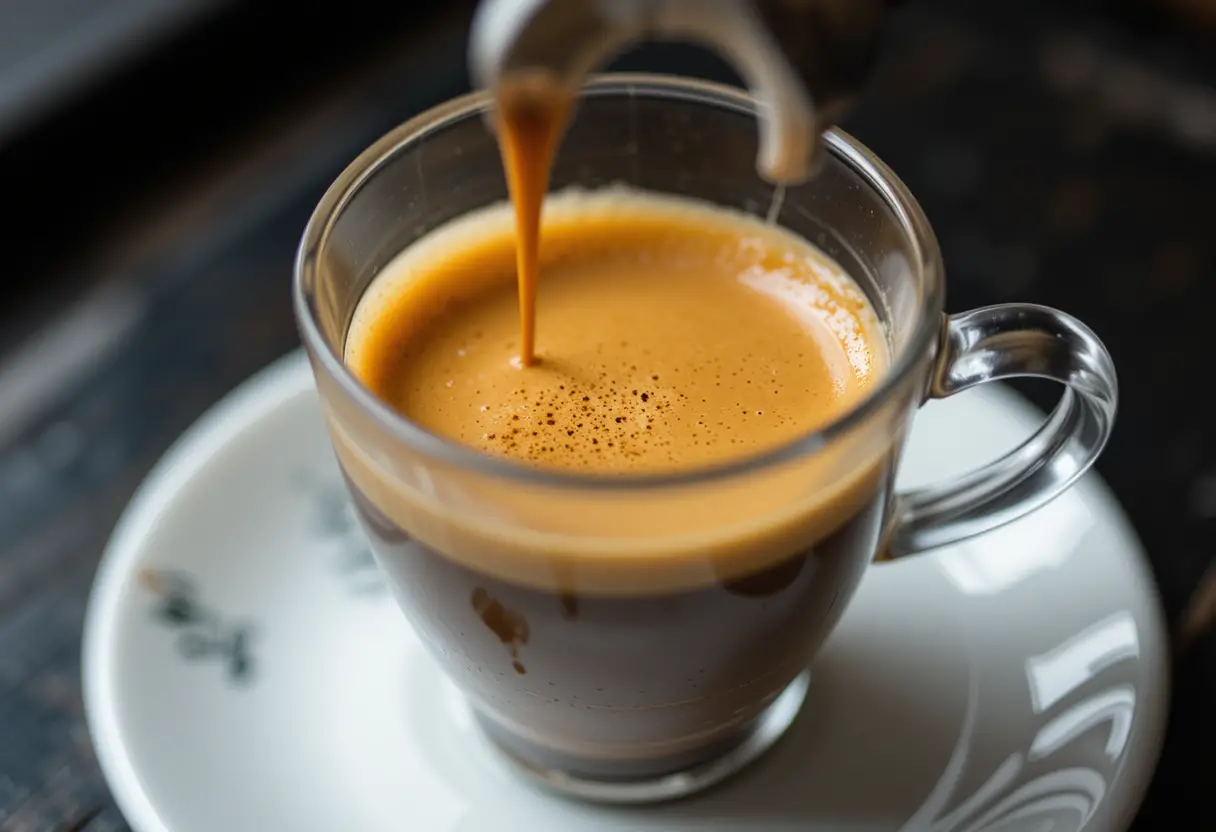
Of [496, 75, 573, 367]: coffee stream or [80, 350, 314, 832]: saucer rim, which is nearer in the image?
[496, 75, 573, 367]: coffee stream

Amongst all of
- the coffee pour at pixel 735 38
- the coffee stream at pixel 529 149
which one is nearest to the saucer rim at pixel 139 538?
the coffee stream at pixel 529 149

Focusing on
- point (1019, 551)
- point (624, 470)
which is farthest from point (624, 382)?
point (1019, 551)

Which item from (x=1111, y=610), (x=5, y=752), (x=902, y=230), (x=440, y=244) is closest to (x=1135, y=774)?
(x=1111, y=610)

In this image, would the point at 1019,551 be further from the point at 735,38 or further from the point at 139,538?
the point at 139,538

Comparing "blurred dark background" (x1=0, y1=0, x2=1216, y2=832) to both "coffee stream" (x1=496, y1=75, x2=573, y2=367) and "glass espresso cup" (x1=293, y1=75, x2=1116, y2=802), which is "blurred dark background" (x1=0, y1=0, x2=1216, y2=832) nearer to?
"glass espresso cup" (x1=293, y1=75, x2=1116, y2=802)

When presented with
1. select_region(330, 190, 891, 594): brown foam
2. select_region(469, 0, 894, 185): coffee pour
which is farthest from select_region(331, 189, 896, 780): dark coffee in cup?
select_region(469, 0, 894, 185): coffee pour

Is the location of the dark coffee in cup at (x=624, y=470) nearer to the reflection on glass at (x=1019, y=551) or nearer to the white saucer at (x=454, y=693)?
the white saucer at (x=454, y=693)

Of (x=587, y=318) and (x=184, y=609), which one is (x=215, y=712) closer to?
(x=184, y=609)
